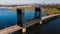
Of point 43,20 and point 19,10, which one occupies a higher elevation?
point 19,10

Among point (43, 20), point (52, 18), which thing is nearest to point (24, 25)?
point (43, 20)

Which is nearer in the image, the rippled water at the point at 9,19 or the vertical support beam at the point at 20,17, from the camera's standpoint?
the vertical support beam at the point at 20,17

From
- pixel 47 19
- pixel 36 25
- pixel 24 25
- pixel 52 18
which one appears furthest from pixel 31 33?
pixel 52 18

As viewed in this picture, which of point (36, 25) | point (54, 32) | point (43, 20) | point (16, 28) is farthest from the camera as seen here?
point (43, 20)

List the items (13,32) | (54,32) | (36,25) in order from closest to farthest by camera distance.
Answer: (13,32), (54,32), (36,25)

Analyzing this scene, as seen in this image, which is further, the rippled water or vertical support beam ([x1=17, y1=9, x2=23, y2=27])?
the rippled water

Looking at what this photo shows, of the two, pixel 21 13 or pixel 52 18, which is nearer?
pixel 21 13

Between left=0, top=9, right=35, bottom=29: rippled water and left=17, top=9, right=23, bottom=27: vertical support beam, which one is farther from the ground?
left=17, top=9, right=23, bottom=27: vertical support beam

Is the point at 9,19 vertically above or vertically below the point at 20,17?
below

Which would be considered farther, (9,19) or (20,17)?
(9,19)

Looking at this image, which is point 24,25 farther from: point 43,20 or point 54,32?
point 43,20

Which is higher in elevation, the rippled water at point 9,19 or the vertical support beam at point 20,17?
the vertical support beam at point 20,17
